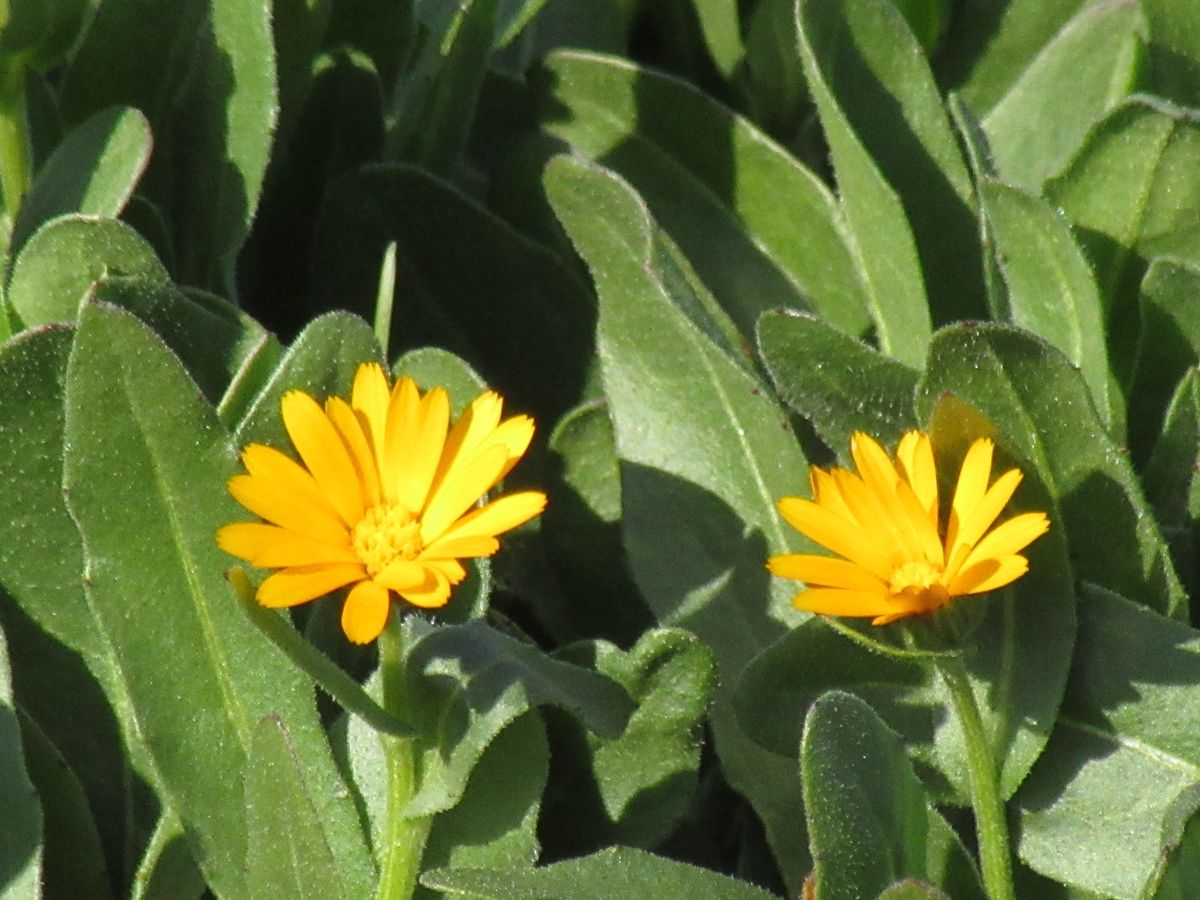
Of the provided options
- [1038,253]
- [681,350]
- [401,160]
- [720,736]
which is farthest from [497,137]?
[720,736]

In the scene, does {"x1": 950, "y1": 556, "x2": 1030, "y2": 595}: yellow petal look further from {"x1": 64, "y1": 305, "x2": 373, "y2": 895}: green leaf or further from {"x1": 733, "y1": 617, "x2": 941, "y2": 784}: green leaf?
{"x1": 64, "y1": 305, "x2": 373, "y2": 895}: green leaf

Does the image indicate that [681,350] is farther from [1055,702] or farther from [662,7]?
[662,7]

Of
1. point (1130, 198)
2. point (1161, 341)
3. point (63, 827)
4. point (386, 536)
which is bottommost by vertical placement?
point (63, 827)

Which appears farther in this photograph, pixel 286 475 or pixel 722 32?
pixel 722 32

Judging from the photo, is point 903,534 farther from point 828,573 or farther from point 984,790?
point 984,790

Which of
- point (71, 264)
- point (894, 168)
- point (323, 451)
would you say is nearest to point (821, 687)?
point (323, 451)

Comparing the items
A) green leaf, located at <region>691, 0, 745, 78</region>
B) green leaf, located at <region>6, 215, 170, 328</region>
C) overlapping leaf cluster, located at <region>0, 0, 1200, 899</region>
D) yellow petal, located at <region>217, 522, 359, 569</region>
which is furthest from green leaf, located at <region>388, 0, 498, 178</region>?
yellow petal, located at <region>217, 522, 359, 569</region>
